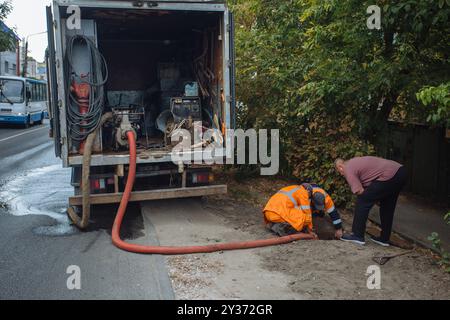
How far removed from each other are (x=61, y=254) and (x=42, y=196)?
358 centimetres

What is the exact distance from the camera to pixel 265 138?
32.9 feet

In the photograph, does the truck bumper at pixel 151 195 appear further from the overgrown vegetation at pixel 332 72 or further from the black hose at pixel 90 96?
the overgrown vegetation at pixel 332 72

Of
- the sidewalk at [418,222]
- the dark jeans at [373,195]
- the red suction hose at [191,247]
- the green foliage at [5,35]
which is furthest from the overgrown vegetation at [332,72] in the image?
the green foliage at [5,35]

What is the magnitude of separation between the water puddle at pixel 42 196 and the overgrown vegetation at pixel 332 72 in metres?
3.96

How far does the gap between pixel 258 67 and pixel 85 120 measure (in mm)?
3969

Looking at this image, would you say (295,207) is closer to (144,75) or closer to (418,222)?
(418,222)

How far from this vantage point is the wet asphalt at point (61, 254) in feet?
15.5

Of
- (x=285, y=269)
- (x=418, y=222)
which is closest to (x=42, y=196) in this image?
(x=285, y=269)

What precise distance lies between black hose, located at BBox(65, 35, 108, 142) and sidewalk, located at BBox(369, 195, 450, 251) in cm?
487

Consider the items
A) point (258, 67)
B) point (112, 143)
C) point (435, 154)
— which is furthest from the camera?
point (435, 154)

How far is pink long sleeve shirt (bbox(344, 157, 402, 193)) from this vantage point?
6.34 meters

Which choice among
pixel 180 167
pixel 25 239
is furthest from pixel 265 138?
pixel 25 239
